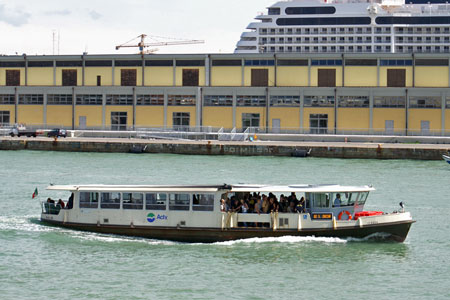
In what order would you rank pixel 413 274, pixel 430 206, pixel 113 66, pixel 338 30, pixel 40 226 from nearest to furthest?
pixel 413 274 → pixel 40 226 → pixel 430 206 → pixel 113 66 → pixel 338 30

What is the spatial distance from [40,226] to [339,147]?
44.2m

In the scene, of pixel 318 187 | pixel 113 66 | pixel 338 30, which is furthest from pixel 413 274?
pixel 338 30

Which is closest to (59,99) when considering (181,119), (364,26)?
(181,119)

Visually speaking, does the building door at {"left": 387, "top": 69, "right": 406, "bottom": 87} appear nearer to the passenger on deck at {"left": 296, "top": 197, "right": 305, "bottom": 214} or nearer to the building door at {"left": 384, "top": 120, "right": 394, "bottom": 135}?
the building door at {"left": 384, "top": 120, "right": 394, "bottom": 135}

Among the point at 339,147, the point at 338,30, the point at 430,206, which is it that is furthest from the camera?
the point at 338,30

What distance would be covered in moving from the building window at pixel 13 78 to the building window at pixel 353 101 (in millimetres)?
41988

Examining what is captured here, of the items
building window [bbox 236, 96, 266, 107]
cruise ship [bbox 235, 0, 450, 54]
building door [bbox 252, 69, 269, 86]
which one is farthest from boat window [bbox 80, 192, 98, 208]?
cruise ship [bbox 235, 0, 450, 54]

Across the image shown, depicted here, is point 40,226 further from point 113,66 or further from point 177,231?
point 113,66

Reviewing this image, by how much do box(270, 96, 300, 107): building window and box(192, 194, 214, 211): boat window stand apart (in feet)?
188

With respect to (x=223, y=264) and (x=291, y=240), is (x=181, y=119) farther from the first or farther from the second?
(x=223, y=264)

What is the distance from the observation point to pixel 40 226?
Result: 40.2m

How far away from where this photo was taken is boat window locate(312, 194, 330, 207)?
3734 cm

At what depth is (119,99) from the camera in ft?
324

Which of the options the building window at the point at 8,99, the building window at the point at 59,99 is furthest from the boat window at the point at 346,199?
the building window at the point at 8,99
